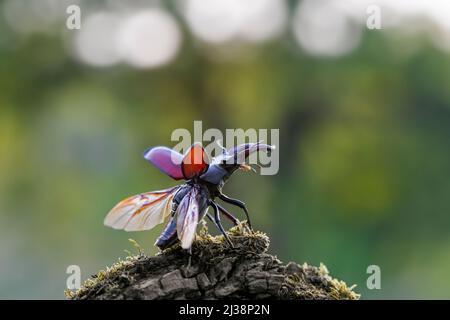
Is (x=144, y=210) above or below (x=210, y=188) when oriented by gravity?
below

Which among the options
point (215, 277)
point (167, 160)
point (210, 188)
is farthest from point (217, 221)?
point (167, 160)

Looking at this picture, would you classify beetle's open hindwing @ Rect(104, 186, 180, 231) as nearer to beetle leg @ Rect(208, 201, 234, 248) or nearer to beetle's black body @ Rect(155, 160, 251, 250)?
beetle's black body @ Rect(155, 160, 251, 250)

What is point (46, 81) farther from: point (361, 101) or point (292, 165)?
point (361, 101)

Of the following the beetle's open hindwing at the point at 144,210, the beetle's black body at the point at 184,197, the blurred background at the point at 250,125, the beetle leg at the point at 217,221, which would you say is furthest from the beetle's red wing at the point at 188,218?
the blurred background at the point at 250,125

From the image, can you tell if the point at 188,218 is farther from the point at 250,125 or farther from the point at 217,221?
the point at 250,125

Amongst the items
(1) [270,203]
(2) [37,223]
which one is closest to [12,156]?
(2) [37,223]

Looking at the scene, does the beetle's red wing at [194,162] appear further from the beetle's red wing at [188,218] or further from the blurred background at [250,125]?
the blurred background at [250,125]
